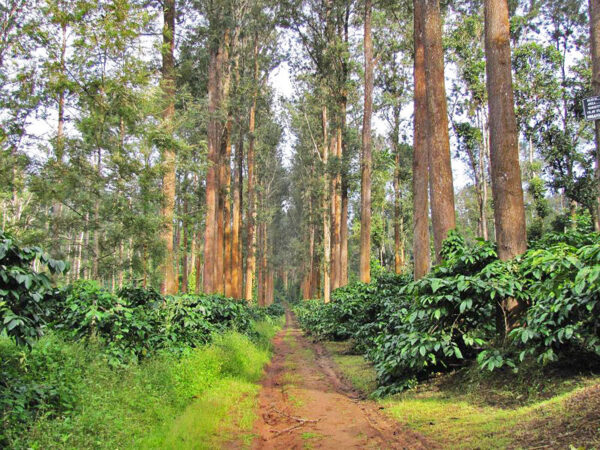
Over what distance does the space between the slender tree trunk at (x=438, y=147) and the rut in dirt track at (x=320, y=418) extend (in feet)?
11.4

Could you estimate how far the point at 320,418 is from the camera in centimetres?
650

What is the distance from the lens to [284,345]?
58.8ft

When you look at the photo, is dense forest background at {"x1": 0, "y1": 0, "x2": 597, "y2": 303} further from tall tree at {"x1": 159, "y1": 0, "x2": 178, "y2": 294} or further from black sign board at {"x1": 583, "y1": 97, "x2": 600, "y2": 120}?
black sign board at {"x1": 583, "y1": 97, "x2": 600, "y2": 120}

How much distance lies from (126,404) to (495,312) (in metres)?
5.44

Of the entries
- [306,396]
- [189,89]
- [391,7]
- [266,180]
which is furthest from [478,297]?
[266,180]

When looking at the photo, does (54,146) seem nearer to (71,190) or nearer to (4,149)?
(71,190)

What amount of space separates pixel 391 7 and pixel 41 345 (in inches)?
753

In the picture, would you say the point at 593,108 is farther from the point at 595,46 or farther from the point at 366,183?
the point at 366,183

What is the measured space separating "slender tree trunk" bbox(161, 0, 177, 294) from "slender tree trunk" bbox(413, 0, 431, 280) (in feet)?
24.6

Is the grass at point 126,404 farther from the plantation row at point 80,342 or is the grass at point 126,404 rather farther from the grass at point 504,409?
the grass at point 504,409

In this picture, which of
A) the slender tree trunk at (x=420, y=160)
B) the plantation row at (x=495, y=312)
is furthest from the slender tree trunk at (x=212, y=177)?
the plantation row at (x=495, y=312)

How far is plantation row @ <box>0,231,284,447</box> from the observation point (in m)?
4.04

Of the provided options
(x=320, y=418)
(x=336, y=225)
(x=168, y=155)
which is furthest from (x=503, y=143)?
(x=336, y=225)

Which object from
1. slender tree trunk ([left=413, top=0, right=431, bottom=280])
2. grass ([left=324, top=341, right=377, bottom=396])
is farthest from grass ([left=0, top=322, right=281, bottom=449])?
slender tree trunk ([left=413, top=0, right=431, bottom=280])
